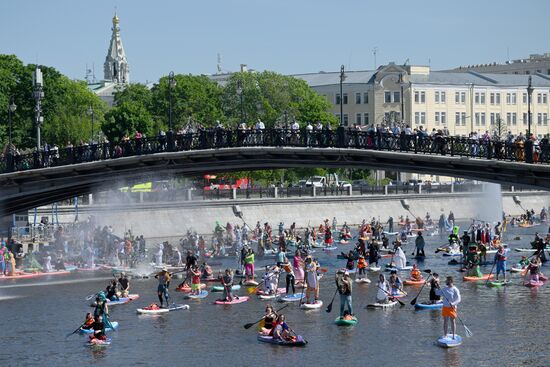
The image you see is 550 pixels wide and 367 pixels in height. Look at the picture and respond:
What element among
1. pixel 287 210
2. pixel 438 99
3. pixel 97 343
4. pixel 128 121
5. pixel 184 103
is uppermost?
pixel 438 99

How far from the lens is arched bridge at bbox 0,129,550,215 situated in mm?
57562

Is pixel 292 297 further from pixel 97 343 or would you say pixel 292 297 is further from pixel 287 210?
pixel 287 210

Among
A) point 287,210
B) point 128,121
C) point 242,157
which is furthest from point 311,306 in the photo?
point 128,121

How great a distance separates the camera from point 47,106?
13100 centimetres

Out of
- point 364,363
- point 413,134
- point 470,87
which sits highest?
point 470,87

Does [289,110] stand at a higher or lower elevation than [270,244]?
higher

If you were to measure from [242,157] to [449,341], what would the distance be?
70.5 feet

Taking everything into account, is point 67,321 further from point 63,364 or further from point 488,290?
point 488,290

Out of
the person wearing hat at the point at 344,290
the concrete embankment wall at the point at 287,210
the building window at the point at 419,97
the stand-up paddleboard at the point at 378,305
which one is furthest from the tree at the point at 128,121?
the person wearing hat at the point at 344,290

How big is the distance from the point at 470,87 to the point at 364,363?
131 m

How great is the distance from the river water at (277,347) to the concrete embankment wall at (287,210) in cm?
3298

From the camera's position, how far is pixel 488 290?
5925 centimetres

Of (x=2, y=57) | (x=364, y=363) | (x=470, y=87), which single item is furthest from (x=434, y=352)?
(x=470, y=87)

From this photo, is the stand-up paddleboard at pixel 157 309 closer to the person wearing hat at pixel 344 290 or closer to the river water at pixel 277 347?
the river water at pixel 277 347
